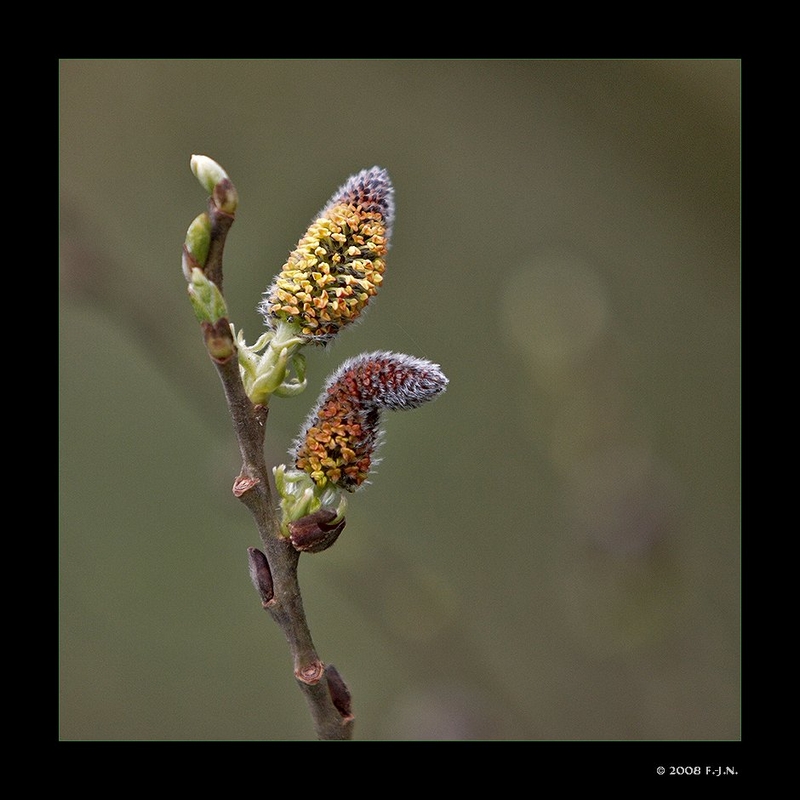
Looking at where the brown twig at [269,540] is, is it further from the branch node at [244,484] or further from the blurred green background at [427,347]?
the blurred green background at [427,347]

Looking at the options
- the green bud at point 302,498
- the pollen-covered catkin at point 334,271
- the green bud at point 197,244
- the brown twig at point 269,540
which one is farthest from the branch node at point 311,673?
the green bud at point 197,244

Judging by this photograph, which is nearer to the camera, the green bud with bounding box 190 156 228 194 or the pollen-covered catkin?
the green bud with bounding box 190 156 228 194

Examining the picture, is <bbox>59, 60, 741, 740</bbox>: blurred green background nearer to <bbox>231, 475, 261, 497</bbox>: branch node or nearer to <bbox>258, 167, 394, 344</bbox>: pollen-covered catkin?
<bbox>258, 167, 394, 344</bbox>: pollen-covered catkin

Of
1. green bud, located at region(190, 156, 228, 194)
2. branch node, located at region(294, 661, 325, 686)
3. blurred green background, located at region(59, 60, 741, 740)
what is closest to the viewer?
green bud, located at region(190, 156, 228, 194)

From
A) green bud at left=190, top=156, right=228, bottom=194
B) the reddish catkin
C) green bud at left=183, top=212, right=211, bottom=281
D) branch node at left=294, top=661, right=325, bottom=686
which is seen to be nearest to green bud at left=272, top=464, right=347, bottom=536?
the reddish catkin

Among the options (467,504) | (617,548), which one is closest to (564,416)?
(617,548)

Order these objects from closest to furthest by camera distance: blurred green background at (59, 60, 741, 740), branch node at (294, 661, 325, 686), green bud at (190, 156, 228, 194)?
green bud at (190, 156, 228, 194)
branch node at (294, 661, 325, 686)
blurred green background at (59, 60, 741, 740)

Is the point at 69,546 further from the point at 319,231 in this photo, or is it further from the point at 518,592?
the point at 319,231
